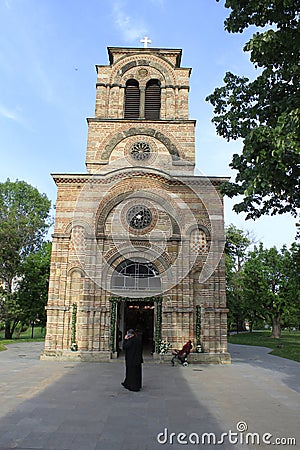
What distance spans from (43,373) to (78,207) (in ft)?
24.4

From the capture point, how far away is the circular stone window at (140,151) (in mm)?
18531

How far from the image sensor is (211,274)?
16062 mm

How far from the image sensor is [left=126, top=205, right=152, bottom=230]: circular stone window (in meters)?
16.8

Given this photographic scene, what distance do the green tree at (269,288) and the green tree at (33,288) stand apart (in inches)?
679

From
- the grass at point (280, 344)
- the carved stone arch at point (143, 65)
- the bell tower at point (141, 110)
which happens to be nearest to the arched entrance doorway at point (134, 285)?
the bell tower at point (141, 110)

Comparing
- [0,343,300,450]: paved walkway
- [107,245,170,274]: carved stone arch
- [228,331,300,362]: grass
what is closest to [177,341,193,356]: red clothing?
[0,343,300,450]: paved walkway

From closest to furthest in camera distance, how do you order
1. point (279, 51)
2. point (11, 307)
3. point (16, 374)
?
point (279, 51) < point (16, 374) < point (11, 307)

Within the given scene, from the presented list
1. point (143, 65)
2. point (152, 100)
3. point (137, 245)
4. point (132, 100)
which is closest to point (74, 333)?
point (137, 245)

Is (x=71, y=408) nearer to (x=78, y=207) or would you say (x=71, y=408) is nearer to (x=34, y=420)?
(x=34, y=420)

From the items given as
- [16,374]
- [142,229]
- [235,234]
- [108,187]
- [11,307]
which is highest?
[235,234]

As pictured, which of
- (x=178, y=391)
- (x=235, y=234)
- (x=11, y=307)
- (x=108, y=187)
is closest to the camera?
(x=178, y=391)

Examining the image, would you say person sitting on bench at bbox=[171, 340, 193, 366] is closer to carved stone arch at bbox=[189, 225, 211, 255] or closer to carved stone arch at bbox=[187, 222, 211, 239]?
carved stone arch at bbox=[189, 225, 211, 255]

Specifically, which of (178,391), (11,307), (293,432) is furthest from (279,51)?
(11,307)

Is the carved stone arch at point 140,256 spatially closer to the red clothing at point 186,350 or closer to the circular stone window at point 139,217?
the circular stone window at point 139,217
